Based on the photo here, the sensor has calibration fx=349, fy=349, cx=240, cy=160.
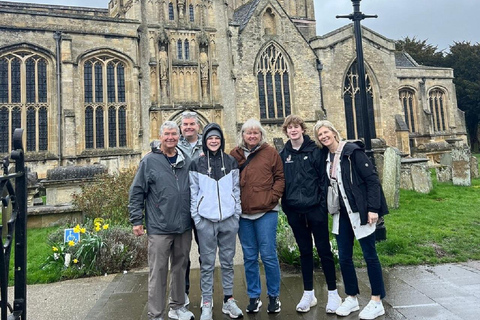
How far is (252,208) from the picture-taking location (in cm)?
382

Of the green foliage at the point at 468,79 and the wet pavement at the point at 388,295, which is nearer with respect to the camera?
the wet pavement at the point at 388,295

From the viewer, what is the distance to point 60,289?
195 inches

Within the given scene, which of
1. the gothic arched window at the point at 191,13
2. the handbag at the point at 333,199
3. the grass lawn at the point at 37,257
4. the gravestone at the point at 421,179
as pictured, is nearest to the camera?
the handbag at the point at 333,199

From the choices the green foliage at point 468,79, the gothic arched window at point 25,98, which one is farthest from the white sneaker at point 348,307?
the green foliage at point 468,79

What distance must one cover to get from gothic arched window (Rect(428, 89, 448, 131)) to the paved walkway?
89.5ft

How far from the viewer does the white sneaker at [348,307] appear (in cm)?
360

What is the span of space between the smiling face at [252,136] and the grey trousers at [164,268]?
3.98 ft

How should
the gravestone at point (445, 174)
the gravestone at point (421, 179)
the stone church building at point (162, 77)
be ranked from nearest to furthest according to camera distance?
the gravestone at point (421, 179) → the gravestone at point (445, 174) → the stone church building at point (162, 77)

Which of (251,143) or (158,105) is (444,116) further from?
(251,143)

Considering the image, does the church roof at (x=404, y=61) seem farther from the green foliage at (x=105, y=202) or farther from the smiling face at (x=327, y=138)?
the smiling face at (x=327, y=138)

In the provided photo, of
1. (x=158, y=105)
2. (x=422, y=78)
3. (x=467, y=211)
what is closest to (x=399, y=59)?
(x=422, y=78)

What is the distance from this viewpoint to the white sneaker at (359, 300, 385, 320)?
11.5ft

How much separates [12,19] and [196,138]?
704 inches

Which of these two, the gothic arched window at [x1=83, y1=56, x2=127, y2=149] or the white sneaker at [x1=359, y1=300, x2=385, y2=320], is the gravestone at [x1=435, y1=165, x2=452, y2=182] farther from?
the gothic arched window at [x1=83, y1=56, x2=127, y2=149]
